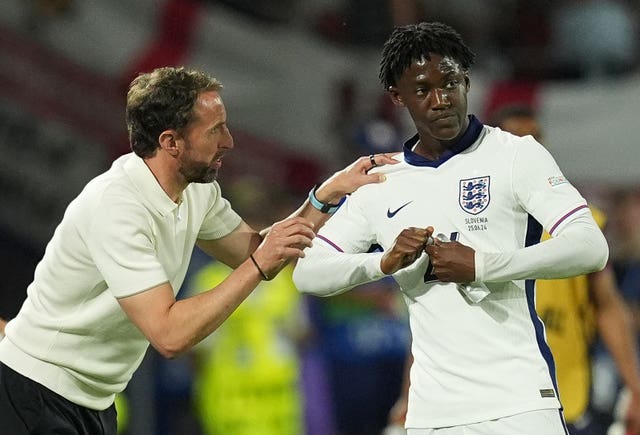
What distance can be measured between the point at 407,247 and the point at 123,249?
87 cm

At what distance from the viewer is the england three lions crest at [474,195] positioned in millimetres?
3762

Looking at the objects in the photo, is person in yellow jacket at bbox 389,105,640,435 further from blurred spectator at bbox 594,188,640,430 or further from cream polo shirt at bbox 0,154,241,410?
cream polo shirt at bbox 0,154,241,410

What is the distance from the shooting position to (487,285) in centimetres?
377

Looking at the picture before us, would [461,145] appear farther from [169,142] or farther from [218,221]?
[218,221]

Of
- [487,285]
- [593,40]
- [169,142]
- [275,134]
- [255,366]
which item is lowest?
[255,366]

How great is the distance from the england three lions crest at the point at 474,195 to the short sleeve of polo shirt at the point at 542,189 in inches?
3.4

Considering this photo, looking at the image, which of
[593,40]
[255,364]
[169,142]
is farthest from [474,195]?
[593,40]

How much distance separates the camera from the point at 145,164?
422cm

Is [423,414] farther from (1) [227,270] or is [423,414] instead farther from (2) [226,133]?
(1) [227,270]

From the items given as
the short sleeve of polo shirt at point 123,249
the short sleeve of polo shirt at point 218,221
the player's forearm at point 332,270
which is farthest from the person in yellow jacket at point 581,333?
the short sleeve of polo shirt at point 123,249

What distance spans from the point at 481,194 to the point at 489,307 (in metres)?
0.31

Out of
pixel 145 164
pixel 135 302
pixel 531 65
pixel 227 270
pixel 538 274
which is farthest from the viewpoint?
pixel 531 65

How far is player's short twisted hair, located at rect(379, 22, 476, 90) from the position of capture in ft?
12.8

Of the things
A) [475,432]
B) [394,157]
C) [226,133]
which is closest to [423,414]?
[475,432]
